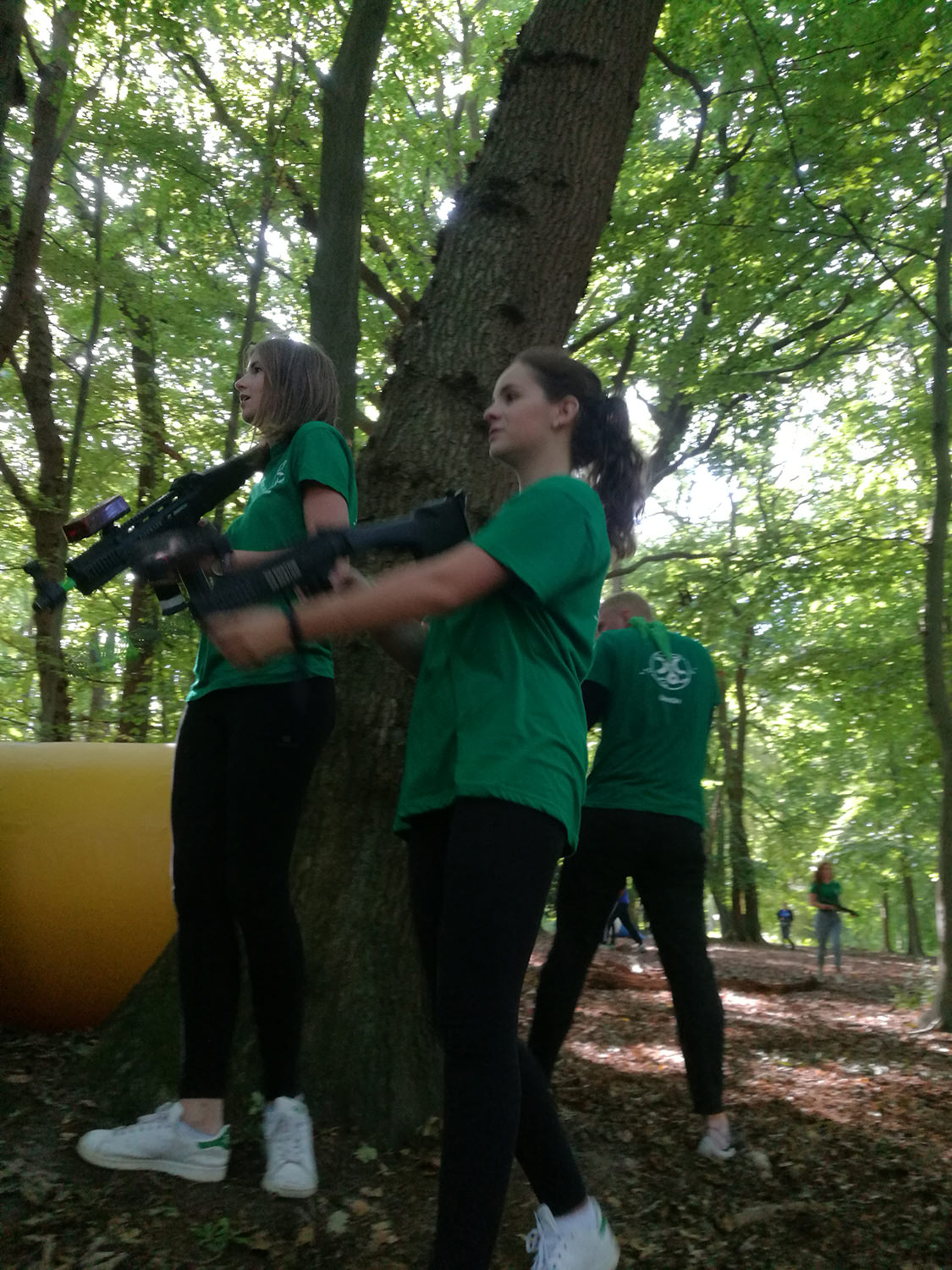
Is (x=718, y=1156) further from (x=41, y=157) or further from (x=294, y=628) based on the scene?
(x=41, y=157)

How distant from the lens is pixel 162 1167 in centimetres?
233

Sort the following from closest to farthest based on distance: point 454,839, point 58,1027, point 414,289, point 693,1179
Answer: point 454,839
point 693,1179
point 58,1027
point 414,289

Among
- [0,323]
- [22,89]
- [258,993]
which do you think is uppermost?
[0,323]

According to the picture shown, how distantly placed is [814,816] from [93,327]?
19113 millimetres

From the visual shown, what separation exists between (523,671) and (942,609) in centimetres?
616

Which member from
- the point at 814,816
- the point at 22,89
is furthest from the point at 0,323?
the point at 814,816

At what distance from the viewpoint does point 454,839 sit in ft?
6.01

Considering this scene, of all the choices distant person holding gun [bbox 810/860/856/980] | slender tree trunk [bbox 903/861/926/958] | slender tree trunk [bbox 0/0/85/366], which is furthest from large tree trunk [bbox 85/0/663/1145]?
slender tree trunk [bbox 903/861/926/958]

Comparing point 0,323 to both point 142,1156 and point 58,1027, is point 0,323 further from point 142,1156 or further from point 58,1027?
point 142,1156

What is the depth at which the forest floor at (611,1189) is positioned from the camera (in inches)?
85.3

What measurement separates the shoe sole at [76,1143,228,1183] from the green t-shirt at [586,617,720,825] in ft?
5.20

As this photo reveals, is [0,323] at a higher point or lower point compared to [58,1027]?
higher

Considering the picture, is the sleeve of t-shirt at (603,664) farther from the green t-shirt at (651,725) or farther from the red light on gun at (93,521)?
the red light on gun at (93,521)

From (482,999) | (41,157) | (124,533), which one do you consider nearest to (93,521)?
(124,533)
